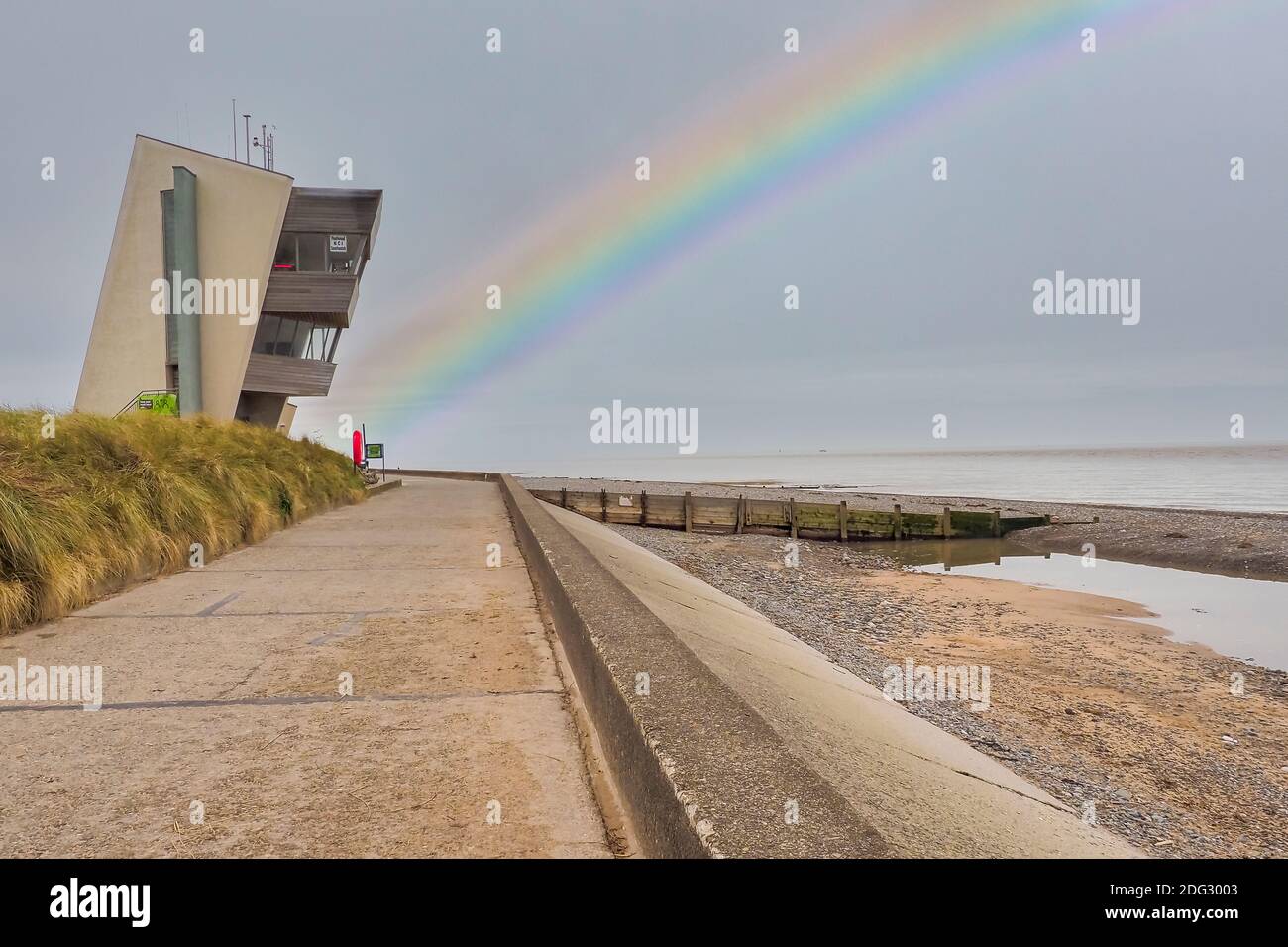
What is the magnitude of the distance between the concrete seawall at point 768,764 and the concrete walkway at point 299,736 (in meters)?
0.31

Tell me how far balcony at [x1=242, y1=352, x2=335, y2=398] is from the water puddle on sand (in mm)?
23801

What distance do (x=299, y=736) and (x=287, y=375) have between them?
3288cm

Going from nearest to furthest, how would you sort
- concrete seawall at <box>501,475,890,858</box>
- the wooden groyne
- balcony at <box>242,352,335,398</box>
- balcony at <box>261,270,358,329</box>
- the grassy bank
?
concrete seawall at <box>501,475,890,858</box>, the grassy bank, the wooden groyne, balcony at <box>242,352,335,398</box>, balcony at <box>261,270,358,329</box>

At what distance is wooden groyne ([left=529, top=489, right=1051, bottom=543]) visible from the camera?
1204 inches

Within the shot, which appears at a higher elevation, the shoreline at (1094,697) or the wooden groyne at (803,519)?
the wooden groyne at (803,519)

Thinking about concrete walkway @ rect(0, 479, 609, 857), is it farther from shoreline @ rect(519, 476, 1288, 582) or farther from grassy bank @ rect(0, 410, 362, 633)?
shoreline @ rect(519, 476, 1288, 582)

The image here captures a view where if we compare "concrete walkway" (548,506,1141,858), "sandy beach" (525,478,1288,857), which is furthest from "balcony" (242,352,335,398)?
"concrete walkway" (548,506,1141,858)

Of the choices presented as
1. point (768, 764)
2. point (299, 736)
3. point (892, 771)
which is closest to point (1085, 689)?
point (892, 771)

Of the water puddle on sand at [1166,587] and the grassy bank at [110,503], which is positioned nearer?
the grassy bank at [110,503]

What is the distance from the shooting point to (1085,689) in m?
8.61

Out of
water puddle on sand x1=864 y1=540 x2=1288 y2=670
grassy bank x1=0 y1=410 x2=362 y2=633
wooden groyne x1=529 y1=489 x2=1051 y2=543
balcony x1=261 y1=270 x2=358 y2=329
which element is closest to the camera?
grassy bank x1=0 y1=410 x2=362 y2=633

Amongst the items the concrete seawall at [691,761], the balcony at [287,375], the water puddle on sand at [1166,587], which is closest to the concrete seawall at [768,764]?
the concrete seawall at [691,761]

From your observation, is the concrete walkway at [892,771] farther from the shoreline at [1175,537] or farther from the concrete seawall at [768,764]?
the shoreline at [1175,537]

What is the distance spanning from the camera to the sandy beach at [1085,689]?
5570 mm
